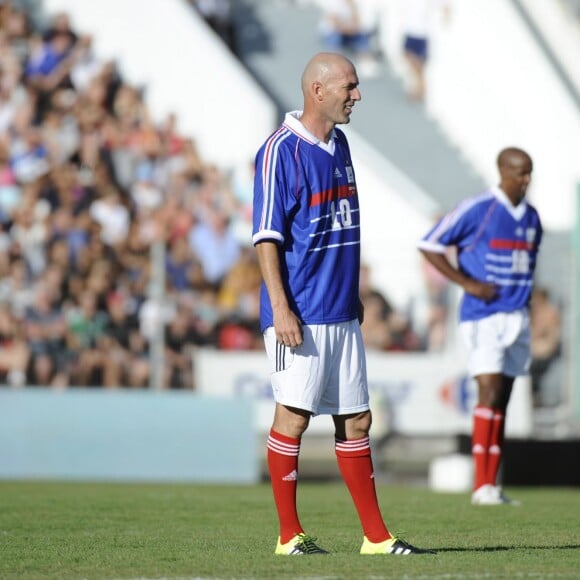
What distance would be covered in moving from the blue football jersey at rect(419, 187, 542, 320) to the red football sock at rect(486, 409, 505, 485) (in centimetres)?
76

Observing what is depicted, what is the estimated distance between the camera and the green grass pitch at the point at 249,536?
6.23m

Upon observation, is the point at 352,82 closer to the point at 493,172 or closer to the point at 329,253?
the point at 329,253

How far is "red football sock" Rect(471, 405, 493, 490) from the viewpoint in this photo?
1095cm

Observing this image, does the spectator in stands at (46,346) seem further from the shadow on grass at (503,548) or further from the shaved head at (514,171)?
the shadow on grass at (503,548)

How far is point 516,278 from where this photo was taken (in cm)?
1100

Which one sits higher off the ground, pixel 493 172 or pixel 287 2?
pixel 287 2

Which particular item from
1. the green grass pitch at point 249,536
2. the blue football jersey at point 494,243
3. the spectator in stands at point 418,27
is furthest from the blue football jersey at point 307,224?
the spectator in stands at point 418,27

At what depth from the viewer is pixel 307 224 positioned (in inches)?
270

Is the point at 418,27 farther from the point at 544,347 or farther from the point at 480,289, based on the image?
the point at 480,289

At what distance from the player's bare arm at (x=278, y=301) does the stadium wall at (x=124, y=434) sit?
31.1 ft

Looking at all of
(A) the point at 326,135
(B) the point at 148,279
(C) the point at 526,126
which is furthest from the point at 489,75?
(A) the point at 326,135

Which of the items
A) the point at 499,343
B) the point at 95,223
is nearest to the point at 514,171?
the point at 499,343

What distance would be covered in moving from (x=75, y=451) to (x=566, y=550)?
976 centimetres

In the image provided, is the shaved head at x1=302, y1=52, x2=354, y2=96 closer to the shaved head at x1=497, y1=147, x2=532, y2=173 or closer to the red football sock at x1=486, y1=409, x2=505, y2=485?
the shaved head at x1=497, y1=147, x2=532, y2=173
